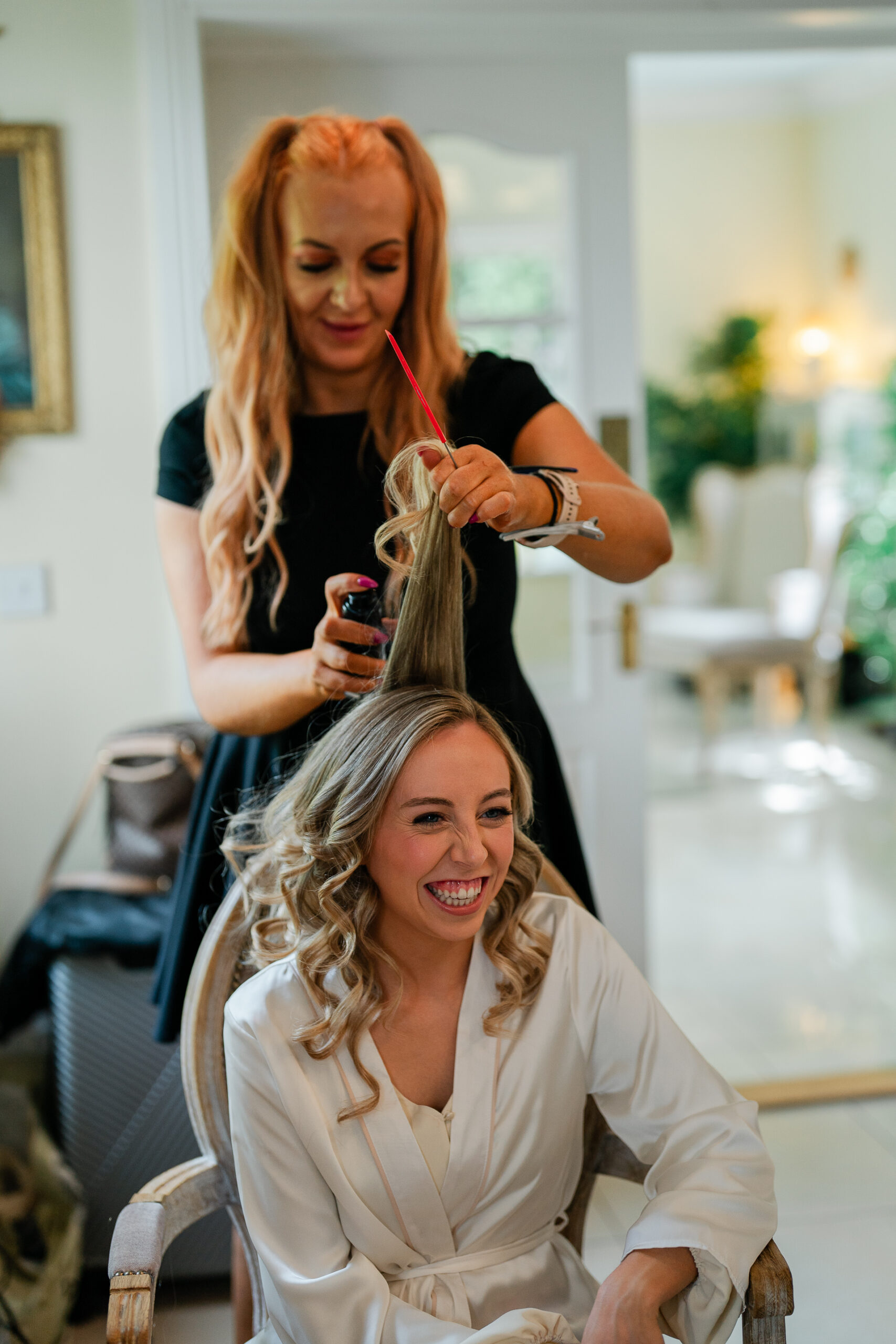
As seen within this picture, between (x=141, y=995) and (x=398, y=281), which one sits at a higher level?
(x=398, y=281)

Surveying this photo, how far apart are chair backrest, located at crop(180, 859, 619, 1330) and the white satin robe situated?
0.09 metres

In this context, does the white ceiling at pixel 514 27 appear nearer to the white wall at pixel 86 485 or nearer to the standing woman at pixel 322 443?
the white wall at pixel 86 485

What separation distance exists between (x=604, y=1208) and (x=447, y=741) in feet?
3.59

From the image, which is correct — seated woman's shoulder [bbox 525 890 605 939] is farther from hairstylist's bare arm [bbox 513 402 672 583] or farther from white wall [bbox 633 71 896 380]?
white wall [bbox 633 71 896 380]

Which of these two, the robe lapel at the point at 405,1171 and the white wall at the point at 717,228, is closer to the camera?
the robe lapel at the point at 405,1171

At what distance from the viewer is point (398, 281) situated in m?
1.11

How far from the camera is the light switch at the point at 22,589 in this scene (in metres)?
2.29

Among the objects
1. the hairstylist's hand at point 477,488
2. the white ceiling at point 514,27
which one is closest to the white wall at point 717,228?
the white ceiling at point 514,27

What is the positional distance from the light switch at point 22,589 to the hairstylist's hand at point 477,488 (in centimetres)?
156

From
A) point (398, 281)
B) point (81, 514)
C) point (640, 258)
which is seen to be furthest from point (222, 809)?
point (640, 258)

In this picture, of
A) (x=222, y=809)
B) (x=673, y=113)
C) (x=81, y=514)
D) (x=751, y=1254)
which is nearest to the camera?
(x=751, y=1254)

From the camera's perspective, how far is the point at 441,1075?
3.47 ft

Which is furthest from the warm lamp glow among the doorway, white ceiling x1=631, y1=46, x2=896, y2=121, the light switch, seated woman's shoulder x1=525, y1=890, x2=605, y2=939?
seated woman's shoulder x1=525, y1=890, x2=605, y2=939

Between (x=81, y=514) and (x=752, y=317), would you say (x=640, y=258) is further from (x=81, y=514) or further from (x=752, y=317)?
(x=81, y=514)
